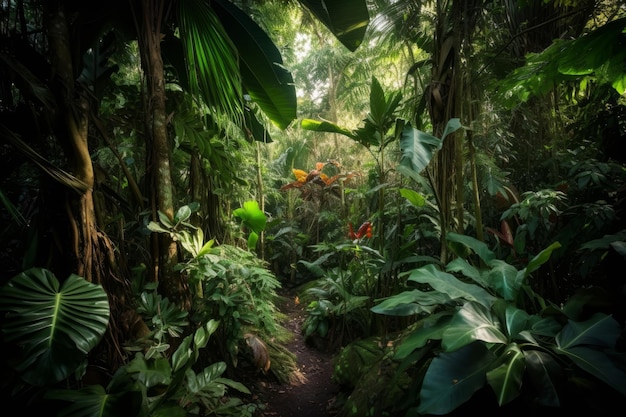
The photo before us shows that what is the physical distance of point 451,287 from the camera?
5.26 feet

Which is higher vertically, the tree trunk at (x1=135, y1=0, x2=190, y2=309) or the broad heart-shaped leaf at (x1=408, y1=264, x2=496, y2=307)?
the tree trunk at (x1=135, y1=0, x2=190, y2=309)

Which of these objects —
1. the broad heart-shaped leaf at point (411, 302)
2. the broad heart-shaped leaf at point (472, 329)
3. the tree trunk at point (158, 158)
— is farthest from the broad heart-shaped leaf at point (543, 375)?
the tree trunk at point (158, 158)

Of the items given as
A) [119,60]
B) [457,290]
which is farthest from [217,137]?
[457,290]

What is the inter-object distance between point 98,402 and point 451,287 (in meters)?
1.83

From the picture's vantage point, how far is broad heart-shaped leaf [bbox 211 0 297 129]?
9.31 feet

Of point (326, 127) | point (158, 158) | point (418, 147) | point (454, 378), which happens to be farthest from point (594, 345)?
point (158, 158)

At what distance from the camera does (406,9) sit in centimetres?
391

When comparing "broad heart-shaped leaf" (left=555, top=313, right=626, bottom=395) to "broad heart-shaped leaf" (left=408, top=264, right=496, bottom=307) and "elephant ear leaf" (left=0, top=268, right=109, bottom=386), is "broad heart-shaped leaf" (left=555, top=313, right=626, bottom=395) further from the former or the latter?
"elephant ear leaf" (left=0, top=268, right=109, bottom=386)

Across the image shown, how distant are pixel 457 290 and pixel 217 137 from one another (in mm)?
2627

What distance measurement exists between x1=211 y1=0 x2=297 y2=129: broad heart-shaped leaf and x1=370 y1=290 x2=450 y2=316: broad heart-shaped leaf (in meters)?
2.33

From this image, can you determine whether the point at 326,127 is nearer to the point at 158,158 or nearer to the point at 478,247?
the point at 158,158

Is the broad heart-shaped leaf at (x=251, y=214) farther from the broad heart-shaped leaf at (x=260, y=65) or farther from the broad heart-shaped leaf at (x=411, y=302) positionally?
the broad heart-shaped leaf at (x=411, y=302)

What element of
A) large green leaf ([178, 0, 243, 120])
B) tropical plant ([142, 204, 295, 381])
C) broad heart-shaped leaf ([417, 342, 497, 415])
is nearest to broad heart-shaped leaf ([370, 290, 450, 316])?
broad heart-shaped leaf ([417, 342, 497, 415])

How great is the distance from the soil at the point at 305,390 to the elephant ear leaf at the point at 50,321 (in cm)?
164
